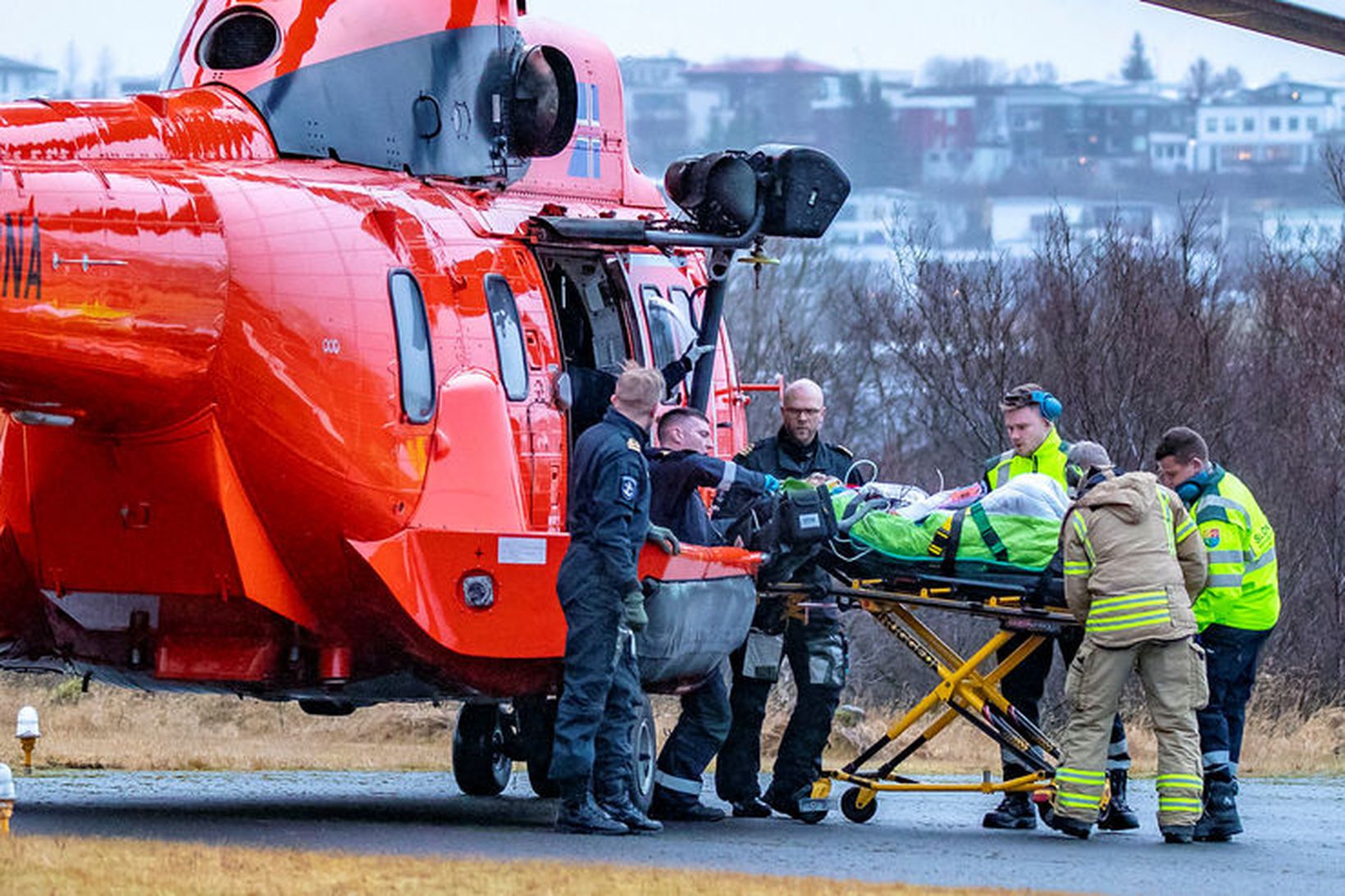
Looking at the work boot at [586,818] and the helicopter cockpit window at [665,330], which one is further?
the helicopter cockpit window at [665,330]

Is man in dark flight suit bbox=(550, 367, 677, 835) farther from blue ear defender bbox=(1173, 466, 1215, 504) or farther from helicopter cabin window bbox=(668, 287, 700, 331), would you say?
blue ear defender bbox=(1173, 466, 1215, 504)

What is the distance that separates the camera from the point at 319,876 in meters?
9.40

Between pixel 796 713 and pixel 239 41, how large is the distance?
452 cm

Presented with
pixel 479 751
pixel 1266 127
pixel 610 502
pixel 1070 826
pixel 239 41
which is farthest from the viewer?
pixel 1266 127

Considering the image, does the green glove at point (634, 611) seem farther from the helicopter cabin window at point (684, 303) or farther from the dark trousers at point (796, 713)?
the helicopter cabin window at point (684, 303)

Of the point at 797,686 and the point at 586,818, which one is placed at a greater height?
the point at 797,686

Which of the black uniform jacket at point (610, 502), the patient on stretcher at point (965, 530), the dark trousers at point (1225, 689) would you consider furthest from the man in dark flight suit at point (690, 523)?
the dark trousers at point (1225, 689)

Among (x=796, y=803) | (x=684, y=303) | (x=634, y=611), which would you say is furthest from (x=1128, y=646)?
(x=684, y=303)

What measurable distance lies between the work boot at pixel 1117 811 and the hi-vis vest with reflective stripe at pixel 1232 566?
3.01 feet

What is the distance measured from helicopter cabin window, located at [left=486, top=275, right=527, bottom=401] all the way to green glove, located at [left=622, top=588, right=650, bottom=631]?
121cm

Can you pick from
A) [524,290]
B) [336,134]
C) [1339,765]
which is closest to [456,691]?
[524,290]

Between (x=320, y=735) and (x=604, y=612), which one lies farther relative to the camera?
(x=320, y=735)

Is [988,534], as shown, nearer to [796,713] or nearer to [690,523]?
[690,523]

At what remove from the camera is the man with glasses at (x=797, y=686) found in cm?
1350
